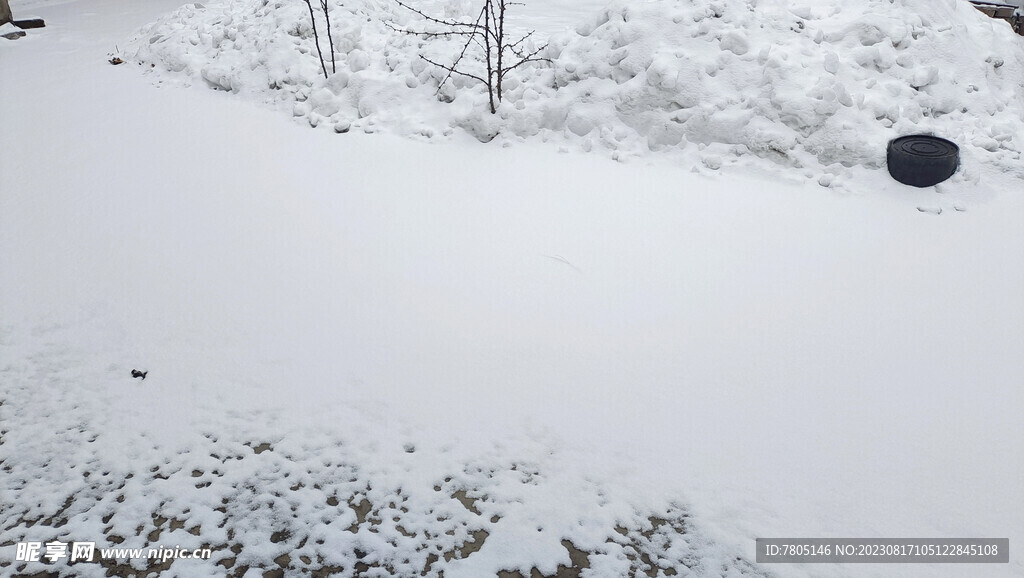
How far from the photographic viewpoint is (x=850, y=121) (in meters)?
4.88

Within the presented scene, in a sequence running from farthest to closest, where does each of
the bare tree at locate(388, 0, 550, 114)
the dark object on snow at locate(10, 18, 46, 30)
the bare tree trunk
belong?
the dark object on snow at locate(10, 18, 46, 30)
the bare tree trunk
the bare tree at locate(388, 0, 550, 114)

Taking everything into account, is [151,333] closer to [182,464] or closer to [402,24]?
[182,464]

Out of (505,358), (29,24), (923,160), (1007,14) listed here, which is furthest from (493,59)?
(29,24)

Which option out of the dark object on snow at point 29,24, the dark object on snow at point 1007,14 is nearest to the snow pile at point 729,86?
the dark object on snow at point 1007,14

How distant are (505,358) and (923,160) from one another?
3.12 meters

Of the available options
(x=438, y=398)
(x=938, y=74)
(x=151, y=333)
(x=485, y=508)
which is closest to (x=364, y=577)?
(x=485, y=508)

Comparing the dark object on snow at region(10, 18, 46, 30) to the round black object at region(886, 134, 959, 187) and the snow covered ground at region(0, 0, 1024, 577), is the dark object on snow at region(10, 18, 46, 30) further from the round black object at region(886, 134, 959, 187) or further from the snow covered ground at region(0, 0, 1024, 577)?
the round black object at region(886, 134, 959, 187)

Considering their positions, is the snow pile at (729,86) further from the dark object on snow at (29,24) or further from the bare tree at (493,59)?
the dark object on snow at (29,24)

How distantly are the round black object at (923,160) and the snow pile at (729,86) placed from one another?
16 centimetres

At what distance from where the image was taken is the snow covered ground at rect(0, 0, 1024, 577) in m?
2.73

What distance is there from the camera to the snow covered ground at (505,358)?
2727mm

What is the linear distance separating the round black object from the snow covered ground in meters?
0.10

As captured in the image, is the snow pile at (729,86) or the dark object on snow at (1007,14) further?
the dark object on snow at (1007,14)

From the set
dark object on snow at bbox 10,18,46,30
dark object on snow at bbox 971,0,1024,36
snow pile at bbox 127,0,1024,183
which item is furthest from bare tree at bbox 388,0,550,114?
dark object on snow at bbox 10,18,46,30
